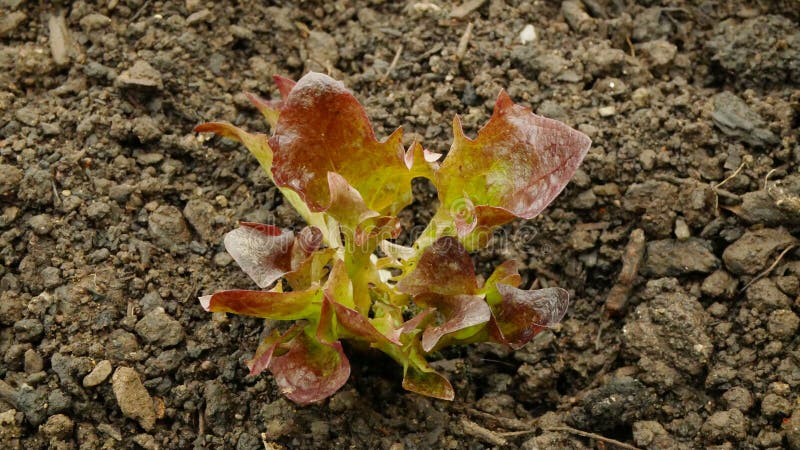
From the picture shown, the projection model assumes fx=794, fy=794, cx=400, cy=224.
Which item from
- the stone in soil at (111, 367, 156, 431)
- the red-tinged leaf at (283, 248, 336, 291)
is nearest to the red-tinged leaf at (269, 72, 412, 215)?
the red-tinged leaf at (283, 248, 336, 291)

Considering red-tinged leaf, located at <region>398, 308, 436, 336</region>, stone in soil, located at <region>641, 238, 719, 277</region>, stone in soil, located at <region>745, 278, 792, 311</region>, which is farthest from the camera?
stone in soil, located at <region>641, 238, 719, 277</region>

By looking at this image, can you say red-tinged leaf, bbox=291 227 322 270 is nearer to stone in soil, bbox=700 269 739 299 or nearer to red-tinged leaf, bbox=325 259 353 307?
red-tinged leaf, bbox=325 259 353 307

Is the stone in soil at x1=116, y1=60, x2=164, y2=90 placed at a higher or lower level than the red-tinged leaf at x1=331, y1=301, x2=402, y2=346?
higher

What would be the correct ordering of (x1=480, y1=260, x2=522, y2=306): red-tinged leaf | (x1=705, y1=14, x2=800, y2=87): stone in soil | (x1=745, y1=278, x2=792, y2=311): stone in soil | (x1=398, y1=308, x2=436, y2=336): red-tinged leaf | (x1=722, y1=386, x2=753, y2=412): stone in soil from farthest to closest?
(x1=705, y1=14, x2=800, y2=87): stone in soil → (x1=745, y1=278, x2=792, y2=311): stone in soil → (x1=722, y1=386, x2=753, y2=412): stone in soil → (x1=480, y1=260, x2=522, y2=306): red-tinged leaf → (x1=398, y1=308, x2=436, y2=336): red-tinged leaf

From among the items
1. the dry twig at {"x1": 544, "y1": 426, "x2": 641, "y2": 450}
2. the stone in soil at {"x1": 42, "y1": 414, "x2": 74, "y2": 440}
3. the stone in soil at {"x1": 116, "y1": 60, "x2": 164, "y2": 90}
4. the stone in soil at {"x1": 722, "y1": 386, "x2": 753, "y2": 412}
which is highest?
the stone in soil at {"x1": 116, "y1": 60, "x2": 164, "y2": 90}

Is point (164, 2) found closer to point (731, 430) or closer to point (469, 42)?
point (469, 42)

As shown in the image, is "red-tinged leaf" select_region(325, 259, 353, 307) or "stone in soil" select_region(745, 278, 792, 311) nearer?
"red-tinged leaf" select_region(325, 259, 353, 307)
